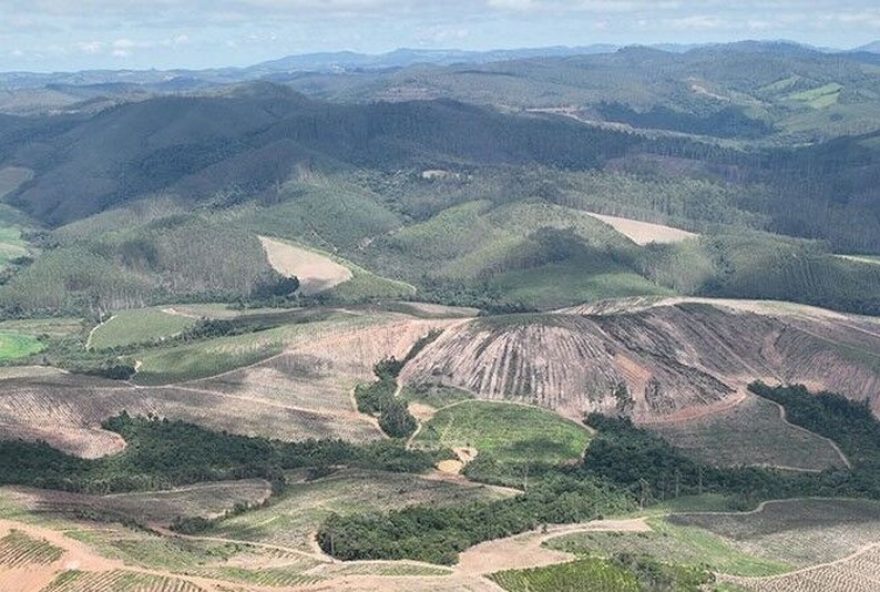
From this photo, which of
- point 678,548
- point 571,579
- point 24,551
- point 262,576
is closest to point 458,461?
point 678,548

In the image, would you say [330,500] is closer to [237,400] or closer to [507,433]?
[507,433]

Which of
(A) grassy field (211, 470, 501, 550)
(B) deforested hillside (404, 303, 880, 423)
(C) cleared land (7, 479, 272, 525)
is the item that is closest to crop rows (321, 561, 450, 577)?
(A) grassy field (211, 470, 501, 550)

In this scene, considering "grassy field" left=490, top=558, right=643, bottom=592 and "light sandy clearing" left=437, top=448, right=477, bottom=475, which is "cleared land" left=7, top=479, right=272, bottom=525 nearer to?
"light sandy clearing" left=437, top=448, right=477, bottom=475

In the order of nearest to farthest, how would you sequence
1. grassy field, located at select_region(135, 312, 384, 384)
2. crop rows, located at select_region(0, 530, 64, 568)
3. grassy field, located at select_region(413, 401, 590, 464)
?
1. crop rows, located at select_region(0, 530, 64, 568)
2. grassy field, located at select_region(413, 401, 590, 464)
3. grassy field, located at select_region(135, 312, 384, 384)

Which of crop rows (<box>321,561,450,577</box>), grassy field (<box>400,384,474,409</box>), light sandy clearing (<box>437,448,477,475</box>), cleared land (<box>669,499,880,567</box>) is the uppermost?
crop rows (<box>321,561,450,577</box>)

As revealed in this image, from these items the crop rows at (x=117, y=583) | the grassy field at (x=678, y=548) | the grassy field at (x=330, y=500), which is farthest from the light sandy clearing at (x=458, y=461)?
the crop rows at (x=117, y=583)

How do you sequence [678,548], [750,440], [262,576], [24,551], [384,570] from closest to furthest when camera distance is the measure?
1. [262,576]
2. [24,551]
3. [384,570]
4. [678,548]
5. [750,440]
